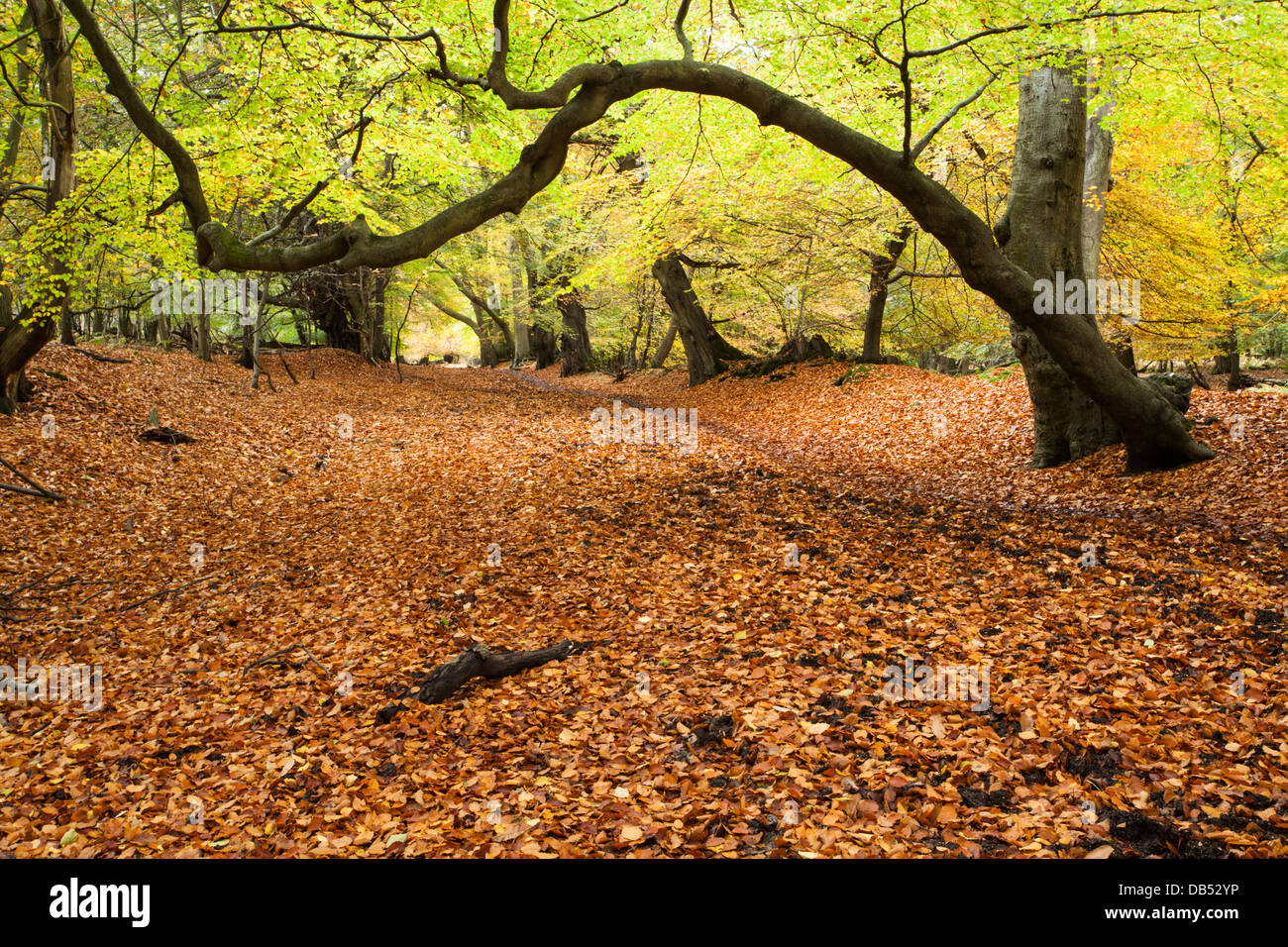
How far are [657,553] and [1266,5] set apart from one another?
7.56 m

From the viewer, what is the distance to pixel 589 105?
6.57 metres

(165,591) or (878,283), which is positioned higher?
(878,283)

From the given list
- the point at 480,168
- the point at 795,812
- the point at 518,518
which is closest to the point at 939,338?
the point at 480,168

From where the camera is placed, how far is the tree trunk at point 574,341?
86.4 feet

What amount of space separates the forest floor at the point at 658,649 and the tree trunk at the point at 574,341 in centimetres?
1659

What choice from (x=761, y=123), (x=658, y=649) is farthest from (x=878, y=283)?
(x=658, y=649)

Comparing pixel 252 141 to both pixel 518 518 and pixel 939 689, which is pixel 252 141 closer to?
pixel 518 518

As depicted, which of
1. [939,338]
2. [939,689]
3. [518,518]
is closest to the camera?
[939,689]

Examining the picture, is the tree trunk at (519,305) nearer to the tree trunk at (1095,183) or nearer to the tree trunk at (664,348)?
the tree trunk at (664,348)

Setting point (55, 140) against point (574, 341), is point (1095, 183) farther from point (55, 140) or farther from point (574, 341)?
point (574, 341)

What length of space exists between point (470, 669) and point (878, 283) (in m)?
15.1

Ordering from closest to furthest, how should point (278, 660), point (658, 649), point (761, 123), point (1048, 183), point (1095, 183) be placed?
point (658, 649)
point (278, 660)
point (761, 123)
point (1048, 183)
point (1095, 183)

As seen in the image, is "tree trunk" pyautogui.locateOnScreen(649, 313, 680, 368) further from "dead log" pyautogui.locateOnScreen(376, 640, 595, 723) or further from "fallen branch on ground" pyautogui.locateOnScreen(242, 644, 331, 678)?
"dead log" pyautogui.locateOnScreen(376, 640, 595, 723)

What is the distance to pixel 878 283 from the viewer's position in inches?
665
